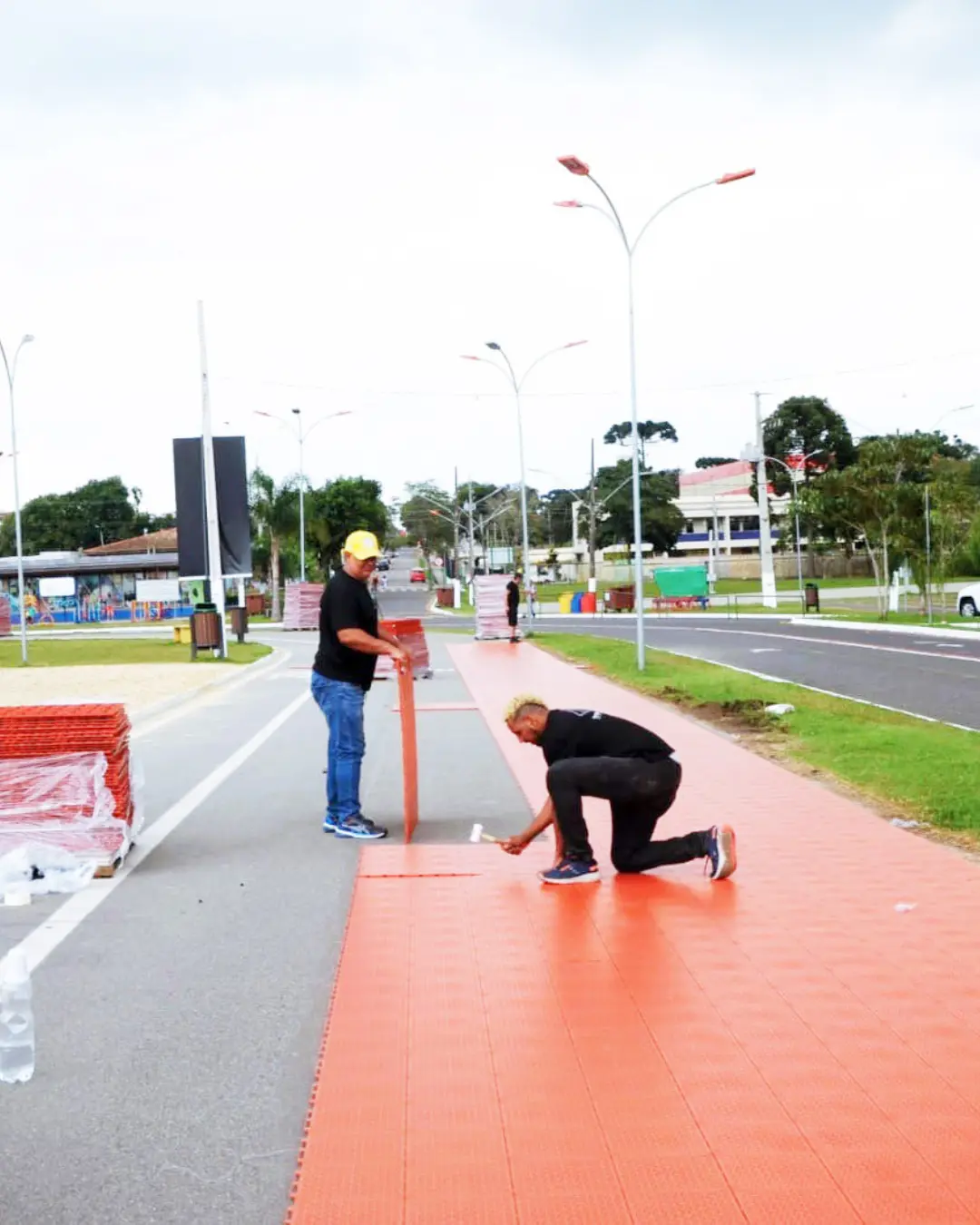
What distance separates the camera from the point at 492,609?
4272cm

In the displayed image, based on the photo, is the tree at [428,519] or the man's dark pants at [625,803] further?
the tree at [428,519]

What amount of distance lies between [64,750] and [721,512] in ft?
398

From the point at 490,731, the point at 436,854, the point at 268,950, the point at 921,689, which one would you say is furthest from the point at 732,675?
the point at 268,950

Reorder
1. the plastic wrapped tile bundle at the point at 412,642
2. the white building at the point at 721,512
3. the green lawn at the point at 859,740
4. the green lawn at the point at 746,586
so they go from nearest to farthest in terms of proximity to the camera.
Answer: the green lawn at the point at 859,740 < the plastic wrapped tile bundle at the point at 412,642 < the green lawn at the point at 746,586 < the white building at the point at 721,512

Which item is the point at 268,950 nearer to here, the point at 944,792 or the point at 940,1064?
the point at 940,1064

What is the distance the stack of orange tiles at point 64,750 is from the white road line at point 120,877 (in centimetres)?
26

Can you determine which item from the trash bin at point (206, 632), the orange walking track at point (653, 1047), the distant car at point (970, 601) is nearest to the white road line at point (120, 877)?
the orange walking track at point (653, 1047)

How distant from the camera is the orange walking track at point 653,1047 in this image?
377 centimetres

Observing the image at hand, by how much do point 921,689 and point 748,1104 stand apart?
59.8 ft

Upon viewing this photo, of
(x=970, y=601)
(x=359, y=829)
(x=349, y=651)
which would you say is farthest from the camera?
(x=970, y=601)

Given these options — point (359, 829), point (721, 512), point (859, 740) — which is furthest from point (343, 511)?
point (359, 829)

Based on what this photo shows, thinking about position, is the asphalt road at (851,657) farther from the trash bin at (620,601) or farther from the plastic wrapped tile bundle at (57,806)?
the trash bin at (620,601)

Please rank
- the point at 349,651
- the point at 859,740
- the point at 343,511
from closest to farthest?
1. the point at 349,651
2. the point at 859,740
3. the point at 343,511

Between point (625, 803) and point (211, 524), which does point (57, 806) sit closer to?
point (625, 803)
